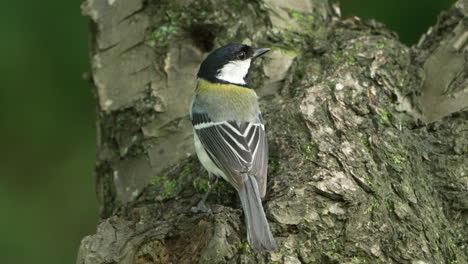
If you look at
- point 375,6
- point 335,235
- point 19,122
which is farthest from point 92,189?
point 335,235

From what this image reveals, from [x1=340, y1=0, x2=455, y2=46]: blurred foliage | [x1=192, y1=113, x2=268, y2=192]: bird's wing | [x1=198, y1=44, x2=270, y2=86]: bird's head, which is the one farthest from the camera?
[x1=340, y1=0, x2=455, y2=46]: blurred foliage

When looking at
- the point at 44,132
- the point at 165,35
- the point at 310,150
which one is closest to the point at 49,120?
the point at 44,132

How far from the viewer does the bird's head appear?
11.4 feet

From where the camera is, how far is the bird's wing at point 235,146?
118 inches

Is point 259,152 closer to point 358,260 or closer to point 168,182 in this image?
point 168,182

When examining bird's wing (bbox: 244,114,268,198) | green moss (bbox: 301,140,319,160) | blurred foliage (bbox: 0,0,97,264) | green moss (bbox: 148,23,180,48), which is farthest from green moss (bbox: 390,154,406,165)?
blurred foliage (bbox: 0,0,97,264)

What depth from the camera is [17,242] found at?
14.9 feet

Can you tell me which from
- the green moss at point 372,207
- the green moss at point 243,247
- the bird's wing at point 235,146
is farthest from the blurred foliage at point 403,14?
the green moss at point 243,247

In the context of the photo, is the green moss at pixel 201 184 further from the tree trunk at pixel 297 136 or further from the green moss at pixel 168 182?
the green moss at pixel 168 182

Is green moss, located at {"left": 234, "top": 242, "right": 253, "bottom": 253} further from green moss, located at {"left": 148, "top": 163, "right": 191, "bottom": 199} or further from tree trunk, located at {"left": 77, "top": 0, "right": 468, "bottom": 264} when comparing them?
green moss, located at {"left": 148, "top": 163, "right": 191, "bottom": 199}

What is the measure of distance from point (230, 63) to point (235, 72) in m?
0.16

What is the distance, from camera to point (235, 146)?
3.26 metres

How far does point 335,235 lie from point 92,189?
9.47 feet

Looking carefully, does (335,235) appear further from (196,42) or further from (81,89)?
(81,89)
